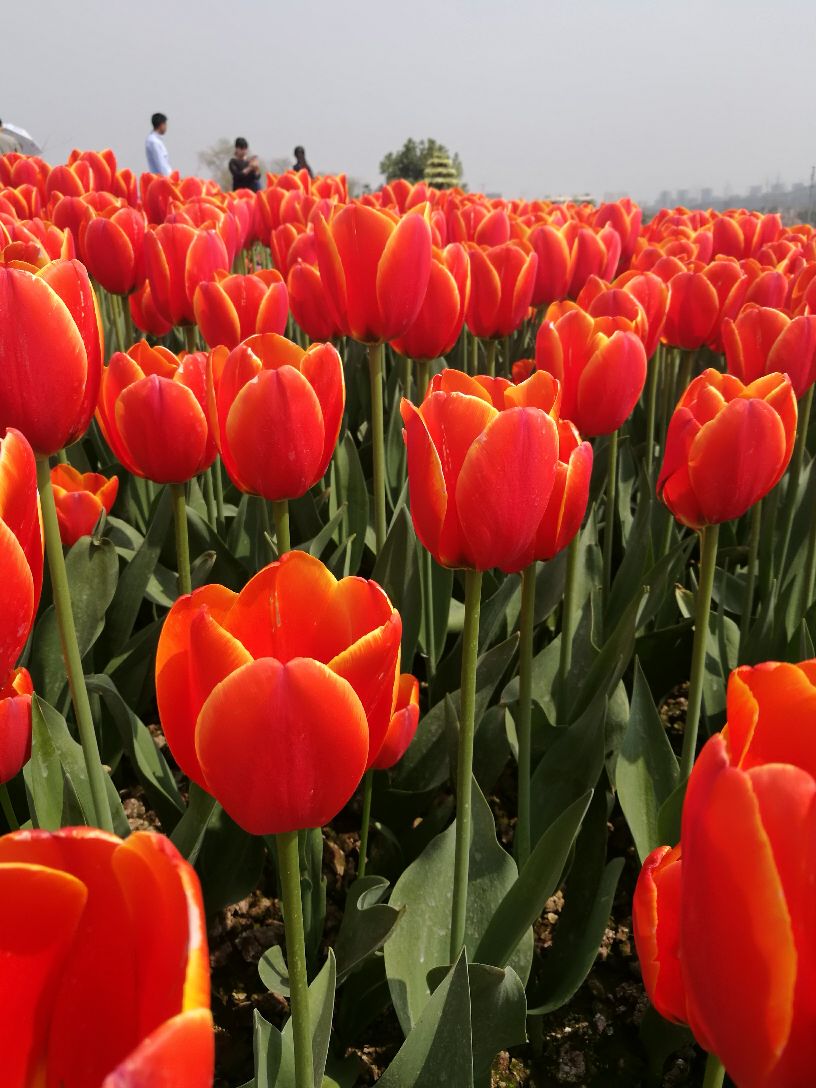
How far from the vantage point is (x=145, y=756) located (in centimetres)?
155

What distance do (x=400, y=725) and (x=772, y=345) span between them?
3.35ft

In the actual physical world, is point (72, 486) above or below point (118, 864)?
below

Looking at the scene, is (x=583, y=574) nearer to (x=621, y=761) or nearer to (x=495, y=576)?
(x=495, y=576)

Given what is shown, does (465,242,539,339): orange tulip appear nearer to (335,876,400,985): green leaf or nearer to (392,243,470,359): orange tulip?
(392,243,470,359): orange tulip

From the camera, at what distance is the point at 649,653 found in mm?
2096

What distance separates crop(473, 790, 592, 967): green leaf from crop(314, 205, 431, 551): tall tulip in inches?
36.0

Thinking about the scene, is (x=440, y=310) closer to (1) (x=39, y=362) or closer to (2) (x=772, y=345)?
(2) (x=772, y=345)

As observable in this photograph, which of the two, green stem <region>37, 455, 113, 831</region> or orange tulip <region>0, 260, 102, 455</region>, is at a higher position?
orange tulip <region>0, 260, 102, 455</region>

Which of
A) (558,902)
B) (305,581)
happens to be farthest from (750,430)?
(558,902)

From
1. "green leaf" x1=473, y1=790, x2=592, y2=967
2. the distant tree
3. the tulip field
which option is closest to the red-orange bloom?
the tulip field

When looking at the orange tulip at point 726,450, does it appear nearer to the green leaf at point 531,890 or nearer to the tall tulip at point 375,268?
the green leaf at point 531,890

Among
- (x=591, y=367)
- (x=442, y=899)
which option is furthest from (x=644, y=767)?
(x=591, y=367)

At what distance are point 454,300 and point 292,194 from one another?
2552 millimetres

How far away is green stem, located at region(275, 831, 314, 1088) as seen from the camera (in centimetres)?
73
